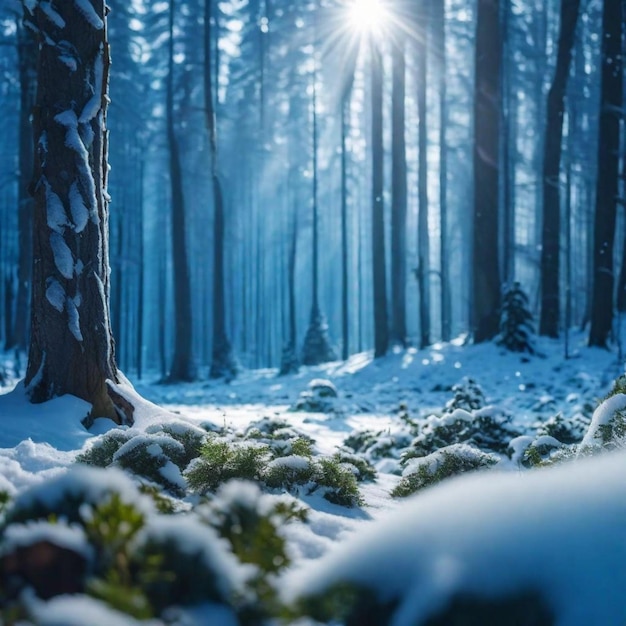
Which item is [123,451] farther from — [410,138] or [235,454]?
[410,138]

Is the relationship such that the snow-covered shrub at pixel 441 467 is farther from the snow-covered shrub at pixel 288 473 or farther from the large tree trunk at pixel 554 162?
the large tree trunk at pixel 554 162

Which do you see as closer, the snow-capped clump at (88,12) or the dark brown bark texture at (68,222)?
the dark brown bark texture at (68,222)

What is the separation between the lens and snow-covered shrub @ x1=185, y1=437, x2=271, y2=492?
359cm

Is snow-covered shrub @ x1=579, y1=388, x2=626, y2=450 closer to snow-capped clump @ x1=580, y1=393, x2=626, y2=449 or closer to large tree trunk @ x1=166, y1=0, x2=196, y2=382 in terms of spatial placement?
snow-capped clump @ x1=580, y1=393, x2=626, y2=449

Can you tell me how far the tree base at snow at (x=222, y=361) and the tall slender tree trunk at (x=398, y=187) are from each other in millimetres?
5835

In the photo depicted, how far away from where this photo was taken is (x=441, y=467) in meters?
4.27

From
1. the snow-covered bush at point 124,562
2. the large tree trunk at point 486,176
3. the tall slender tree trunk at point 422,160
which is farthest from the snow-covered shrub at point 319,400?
the snow-covered bush at point 124,562

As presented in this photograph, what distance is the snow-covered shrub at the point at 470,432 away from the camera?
616 cm

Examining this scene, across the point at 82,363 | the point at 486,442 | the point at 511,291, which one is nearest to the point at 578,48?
the point at 511,291

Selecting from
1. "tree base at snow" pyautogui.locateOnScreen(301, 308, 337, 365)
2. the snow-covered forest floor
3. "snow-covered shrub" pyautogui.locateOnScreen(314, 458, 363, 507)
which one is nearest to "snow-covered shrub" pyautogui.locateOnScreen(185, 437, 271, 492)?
the snow-covered forest floor

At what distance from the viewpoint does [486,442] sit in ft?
20.9

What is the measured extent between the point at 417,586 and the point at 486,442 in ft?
16.5

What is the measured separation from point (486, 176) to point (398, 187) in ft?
19.8

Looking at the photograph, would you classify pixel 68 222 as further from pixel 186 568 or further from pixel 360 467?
pixel 186 568
